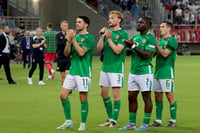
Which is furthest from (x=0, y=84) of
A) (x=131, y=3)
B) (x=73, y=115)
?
(x=131, y=3)

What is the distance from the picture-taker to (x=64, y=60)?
61.1 feet

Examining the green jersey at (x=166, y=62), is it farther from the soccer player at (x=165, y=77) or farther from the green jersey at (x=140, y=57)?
the green jersey at (x=140, y=57)

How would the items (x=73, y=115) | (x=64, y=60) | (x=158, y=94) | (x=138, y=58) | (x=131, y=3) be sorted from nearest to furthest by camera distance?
(x=138, y=58) → (x=158, y=94) → (x=73, y=115) → (x=64, y=60) → (x=131, y=3)

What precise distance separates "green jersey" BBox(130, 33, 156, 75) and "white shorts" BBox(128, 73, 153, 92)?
0.08 m

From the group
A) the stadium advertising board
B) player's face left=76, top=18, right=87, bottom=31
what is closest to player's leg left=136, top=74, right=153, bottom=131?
player's face left=76, top=18, right=87, bottom=31

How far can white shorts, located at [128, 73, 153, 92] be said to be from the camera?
11.1 metres

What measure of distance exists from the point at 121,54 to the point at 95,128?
61.3 inches

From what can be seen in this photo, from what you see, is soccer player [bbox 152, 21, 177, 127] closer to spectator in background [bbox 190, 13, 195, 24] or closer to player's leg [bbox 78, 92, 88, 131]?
player's leg [bbox 78, 92, 88, 131]

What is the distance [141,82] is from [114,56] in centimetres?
90

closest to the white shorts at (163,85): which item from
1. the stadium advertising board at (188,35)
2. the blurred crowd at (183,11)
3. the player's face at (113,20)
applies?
the player's face at (113,20)

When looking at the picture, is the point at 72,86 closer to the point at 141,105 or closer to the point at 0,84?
the point at 141,105

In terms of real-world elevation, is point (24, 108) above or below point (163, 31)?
below

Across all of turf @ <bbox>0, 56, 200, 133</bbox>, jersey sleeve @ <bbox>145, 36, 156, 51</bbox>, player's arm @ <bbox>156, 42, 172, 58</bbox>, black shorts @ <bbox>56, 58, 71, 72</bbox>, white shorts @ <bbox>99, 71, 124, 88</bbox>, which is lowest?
turf @ <bbox>0, 56, 200, 133</bbox>

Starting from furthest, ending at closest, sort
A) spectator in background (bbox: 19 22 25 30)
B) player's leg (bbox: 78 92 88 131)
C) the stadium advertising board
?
1. the stadium advertising board
2. spectator in background (bbox: 19 22 25 30)
3. player's leg (bbox: 78 92 88 131)
